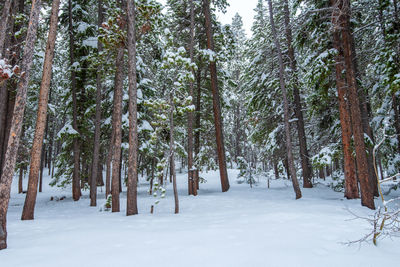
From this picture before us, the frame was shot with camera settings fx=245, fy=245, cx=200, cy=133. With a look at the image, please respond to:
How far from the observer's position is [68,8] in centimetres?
1521

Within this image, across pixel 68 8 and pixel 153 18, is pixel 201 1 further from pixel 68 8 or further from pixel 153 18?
pixel 68 8

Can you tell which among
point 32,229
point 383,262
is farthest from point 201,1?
point 383,262

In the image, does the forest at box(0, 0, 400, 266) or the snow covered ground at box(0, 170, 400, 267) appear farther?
the forest at box(0, 0, 400, 266)

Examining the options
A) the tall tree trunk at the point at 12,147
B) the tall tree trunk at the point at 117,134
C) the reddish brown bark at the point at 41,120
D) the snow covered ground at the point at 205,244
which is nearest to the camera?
the snow covered ground at the point at 205,244

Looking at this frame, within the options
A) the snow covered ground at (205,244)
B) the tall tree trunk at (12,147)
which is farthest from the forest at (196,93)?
the snow covered ground at (205,244)

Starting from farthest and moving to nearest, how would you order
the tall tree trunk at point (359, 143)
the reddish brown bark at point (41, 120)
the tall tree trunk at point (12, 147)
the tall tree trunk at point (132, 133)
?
the tall tree trunk at point (132, 133) < the tall tree trunk at point (359, 143) < the reddish brown bark at point (41, 120) < the tall tree trunk at point (12, 147)

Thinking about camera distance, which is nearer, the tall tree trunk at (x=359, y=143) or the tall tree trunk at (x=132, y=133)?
the tall tree trunk at (x=359, y=143)

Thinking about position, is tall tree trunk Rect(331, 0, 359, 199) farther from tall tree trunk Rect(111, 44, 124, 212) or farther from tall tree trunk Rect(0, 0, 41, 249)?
tall tree trunk Rect(0, 0, 41, 249)

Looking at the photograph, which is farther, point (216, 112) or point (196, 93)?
point (196, 93)

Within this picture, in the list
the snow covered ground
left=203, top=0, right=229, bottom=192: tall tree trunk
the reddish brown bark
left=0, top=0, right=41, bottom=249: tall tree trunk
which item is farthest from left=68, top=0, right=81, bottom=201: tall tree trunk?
left=0, top=0, right=41, bottom=249: tall tree trunk

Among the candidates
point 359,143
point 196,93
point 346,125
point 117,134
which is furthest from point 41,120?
point 346,125

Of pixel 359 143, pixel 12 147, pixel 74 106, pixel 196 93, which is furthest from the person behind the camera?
pixel 196 93

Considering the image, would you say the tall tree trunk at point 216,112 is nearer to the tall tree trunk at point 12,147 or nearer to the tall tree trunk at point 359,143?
the tall tree trunk at point 359,143

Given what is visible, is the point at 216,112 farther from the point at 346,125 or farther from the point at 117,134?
the point at 346,125
